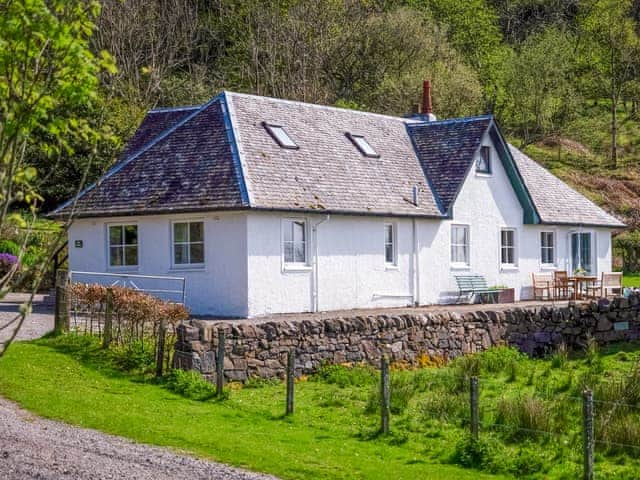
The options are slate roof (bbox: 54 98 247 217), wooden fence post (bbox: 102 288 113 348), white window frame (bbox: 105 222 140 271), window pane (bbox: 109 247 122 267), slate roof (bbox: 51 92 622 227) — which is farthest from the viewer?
window pane (bbox: 109 247 122 267)

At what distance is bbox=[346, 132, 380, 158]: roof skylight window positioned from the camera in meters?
31.2

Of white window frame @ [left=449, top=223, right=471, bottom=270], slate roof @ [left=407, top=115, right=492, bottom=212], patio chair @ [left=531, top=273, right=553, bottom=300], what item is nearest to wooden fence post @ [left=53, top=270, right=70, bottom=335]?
slate roof @ [left=407, top=115, right=492, bottom=212]

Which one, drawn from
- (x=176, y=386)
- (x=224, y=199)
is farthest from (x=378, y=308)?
(x=176, y=386)

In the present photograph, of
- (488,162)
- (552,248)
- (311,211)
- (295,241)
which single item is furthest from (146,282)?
(552,248)

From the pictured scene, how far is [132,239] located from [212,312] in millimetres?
3557

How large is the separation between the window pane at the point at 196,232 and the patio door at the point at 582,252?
1501cm

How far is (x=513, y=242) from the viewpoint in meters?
33.6

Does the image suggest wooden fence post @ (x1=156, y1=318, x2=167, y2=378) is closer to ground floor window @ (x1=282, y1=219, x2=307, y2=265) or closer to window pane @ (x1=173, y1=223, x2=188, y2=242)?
ground floor window @ (x1=282, y1=219, x2=307, y2=265)

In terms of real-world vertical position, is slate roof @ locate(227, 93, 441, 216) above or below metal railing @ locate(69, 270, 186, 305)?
above

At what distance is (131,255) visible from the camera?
27.7 meters

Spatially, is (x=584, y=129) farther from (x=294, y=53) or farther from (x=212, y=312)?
(x=212, y=312)

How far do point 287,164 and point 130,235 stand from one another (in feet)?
15.5

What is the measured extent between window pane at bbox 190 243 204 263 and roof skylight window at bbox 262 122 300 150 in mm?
4050

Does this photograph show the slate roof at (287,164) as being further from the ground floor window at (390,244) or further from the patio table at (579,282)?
the patio table at (579,282)
